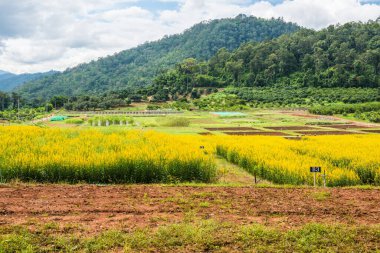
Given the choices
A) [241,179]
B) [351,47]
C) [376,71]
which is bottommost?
[241,179]

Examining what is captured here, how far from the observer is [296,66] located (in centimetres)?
11456

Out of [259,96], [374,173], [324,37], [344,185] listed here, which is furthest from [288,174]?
[324,37]

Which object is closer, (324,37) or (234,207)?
(234,207)

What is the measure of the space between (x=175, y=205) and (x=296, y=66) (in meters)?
112

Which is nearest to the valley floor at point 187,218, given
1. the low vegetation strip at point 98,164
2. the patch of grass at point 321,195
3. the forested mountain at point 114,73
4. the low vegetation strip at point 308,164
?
the patch of grass at point 321,195

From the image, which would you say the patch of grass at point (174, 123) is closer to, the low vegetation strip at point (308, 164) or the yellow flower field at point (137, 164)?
the low vegetation strip at point (308, 164)

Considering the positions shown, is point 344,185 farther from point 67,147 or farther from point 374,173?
point 67,147

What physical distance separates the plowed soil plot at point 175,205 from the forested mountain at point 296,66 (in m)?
82.9

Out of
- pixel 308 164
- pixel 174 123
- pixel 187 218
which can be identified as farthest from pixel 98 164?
pixel 174 123

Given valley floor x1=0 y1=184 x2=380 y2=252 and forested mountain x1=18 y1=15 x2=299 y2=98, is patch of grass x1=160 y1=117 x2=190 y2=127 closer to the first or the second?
valley floor x1=0 y1=184 x2=380 y2=252

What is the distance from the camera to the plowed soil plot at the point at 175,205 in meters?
7.80

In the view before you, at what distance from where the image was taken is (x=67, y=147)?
14648 mm

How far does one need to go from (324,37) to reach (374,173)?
399ft

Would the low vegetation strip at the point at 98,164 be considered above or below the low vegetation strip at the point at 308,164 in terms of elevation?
above
